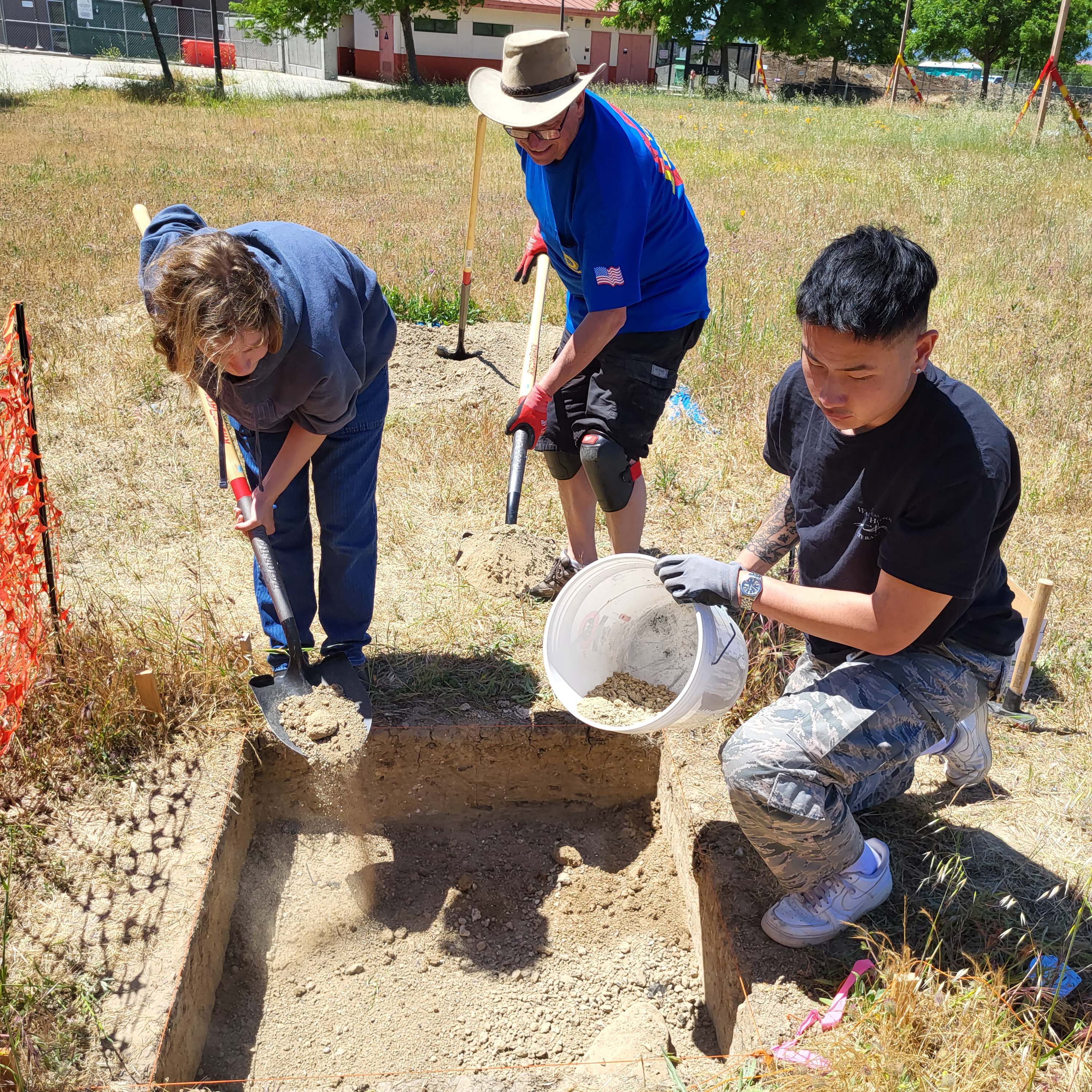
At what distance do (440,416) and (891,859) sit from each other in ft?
11.1

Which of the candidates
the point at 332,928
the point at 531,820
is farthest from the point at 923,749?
the point at 332,928

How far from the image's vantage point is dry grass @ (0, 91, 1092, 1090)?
228cm

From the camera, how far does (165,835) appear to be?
8.26 ft

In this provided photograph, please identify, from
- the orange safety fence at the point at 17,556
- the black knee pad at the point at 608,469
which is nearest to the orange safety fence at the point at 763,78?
the black knee pad at the point at 608,469

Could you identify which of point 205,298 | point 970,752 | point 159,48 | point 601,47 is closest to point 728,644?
point 970,752

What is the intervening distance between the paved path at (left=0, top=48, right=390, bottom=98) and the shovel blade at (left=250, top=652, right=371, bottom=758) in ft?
73.8

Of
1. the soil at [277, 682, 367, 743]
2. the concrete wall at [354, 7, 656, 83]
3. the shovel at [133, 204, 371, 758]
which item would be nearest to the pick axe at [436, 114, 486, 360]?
the shovel at [133, 204, 371, 758]

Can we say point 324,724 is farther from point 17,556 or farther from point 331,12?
point 331,12

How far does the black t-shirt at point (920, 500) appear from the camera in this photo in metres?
1.82

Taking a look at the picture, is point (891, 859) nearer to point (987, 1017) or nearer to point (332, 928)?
point (987, 1017)

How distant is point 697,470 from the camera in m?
4.52

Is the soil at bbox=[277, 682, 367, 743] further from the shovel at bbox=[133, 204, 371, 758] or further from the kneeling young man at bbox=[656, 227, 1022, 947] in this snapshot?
the kneeling young man at bbox=[656, 227, 1022, 947]

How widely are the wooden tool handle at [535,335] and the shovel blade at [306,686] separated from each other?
44.5 inches

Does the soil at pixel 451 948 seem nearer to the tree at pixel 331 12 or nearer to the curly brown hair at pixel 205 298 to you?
the curly brown hair at pixel 205 298
